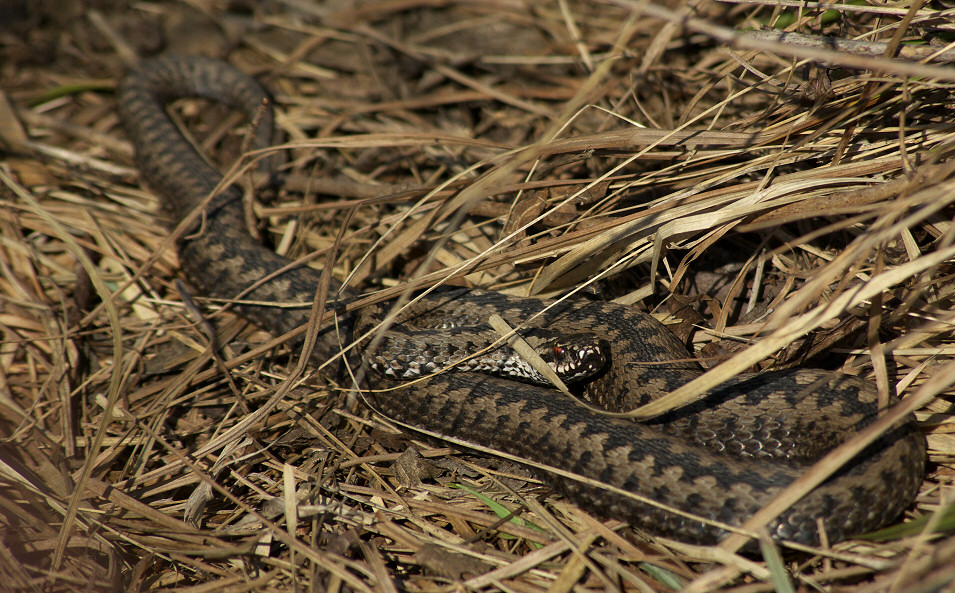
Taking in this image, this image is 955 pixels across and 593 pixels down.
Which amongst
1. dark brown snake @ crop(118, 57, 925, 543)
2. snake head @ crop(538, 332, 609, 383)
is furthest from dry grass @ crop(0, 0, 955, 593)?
snake head @ crop(538, 332, 609, 383)

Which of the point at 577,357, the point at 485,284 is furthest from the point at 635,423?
the point at 485,284

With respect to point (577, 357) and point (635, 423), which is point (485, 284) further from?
point (635, 423)

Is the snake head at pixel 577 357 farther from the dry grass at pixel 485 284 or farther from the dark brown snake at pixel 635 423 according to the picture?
the dry grass at pixel 485 284

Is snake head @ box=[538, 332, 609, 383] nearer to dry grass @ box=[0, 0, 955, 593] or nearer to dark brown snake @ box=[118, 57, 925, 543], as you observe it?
dark brown snake @ box=[118, 57, 925, 543]

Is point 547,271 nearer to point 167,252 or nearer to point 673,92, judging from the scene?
point 673,92

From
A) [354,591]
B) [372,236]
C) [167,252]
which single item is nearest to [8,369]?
[167,252]

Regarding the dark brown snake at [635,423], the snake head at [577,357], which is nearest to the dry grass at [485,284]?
the dark brown snake at [635,423]
